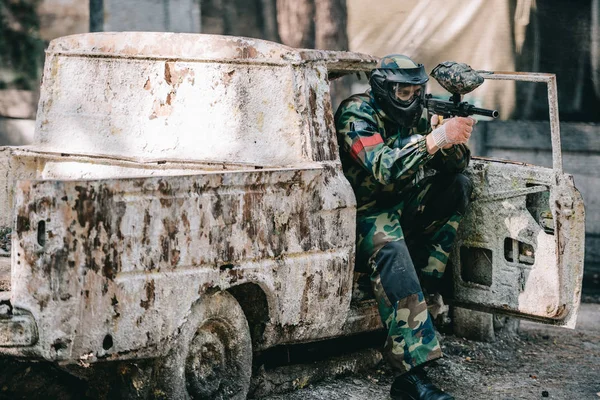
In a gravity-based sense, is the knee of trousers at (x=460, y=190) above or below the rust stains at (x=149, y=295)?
above

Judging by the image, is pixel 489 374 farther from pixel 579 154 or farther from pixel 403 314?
pixel 579 154

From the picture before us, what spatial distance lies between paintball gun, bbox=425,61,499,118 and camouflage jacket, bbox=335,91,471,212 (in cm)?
21

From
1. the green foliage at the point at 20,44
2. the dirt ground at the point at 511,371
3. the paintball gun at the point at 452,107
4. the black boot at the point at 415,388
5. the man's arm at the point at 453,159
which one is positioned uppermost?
the green foliage at the point at 20,44

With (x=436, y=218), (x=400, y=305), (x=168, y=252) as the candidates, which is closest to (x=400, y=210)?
(x=436, y=218)

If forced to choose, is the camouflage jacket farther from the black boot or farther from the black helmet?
the black boot

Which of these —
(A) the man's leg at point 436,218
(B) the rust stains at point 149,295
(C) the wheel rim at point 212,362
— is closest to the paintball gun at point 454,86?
(A) the man's leg at point 436,218

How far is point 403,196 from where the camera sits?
21.2ft

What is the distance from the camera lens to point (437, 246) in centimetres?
675

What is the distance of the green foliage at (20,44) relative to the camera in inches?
519

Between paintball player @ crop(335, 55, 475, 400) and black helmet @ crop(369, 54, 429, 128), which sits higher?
black helmet @ crop(369, 54, 429, 128)

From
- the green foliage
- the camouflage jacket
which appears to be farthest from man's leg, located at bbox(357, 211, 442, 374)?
the green foliage

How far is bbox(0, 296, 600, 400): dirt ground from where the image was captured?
5.61 m

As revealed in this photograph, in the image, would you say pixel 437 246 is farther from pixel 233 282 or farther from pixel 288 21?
pixel 288 21

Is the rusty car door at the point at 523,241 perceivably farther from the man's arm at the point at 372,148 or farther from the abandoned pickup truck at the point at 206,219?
the man's arm at the point at 372,148
